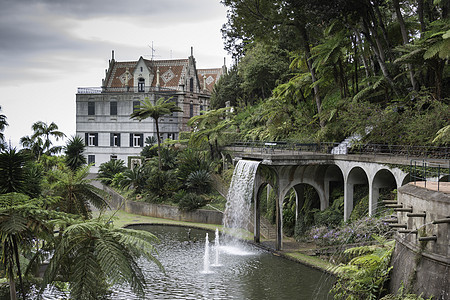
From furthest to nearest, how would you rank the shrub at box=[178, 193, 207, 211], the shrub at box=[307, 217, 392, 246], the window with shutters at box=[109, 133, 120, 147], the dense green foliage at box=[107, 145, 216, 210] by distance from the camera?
the window with shutters at box=[109, 133, 120, 147] → the dense green foliage at box=[107, 145, 216, 210] → the shrub at box=[178, 193, 207, 211] → the shrub at box=[307, 217, 392, 246]

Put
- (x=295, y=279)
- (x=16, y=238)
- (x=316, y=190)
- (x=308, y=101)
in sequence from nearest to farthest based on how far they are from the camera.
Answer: (x=16, y=238)
(x=295, y=279)
(x=316, y=190)
(x=308, y=101)

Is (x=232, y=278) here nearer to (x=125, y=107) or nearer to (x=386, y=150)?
(x=386, y=150)

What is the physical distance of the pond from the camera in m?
16.6

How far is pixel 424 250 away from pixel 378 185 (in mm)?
10263

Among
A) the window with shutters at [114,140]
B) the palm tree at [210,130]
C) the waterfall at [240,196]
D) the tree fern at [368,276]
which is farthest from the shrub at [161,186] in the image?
the tree fern at [368,276]

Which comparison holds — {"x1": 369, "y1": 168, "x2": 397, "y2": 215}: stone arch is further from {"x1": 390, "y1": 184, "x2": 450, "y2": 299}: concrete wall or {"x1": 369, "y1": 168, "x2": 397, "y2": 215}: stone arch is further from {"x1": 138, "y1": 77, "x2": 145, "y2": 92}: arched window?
{"x1": 138, "y1": 77, "x2": 145, "y2": 92}: arched window

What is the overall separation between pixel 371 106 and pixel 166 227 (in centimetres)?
1503

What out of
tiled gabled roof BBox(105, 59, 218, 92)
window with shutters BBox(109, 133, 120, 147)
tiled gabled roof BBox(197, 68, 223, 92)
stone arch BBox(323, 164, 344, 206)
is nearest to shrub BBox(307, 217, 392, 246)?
Result: stone arch BBox(323, 164, 344, 206)

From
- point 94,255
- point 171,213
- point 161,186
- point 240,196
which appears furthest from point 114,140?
point 94,255

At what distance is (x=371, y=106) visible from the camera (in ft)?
77.1

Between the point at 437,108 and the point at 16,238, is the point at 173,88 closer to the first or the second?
the point at 437,108

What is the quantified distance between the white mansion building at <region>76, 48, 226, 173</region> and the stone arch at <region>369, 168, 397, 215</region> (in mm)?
36723

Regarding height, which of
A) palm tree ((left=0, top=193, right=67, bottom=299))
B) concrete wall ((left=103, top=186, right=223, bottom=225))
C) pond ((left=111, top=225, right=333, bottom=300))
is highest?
palm tree ((left=0, top=193, right=67, bottom=299))

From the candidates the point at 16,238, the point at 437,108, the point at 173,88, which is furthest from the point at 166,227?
the point at 173,88
